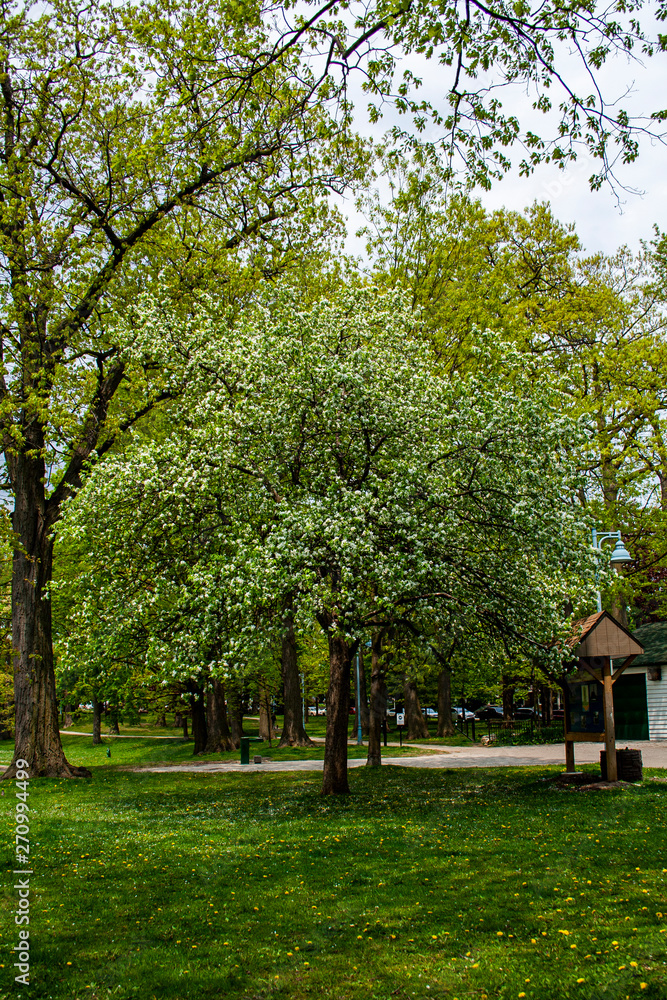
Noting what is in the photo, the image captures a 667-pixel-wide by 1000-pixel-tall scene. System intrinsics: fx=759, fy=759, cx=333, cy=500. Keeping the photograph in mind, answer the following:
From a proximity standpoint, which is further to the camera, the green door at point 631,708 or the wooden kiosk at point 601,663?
the green door at point 631,708

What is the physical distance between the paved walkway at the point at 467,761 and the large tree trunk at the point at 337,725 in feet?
24.6

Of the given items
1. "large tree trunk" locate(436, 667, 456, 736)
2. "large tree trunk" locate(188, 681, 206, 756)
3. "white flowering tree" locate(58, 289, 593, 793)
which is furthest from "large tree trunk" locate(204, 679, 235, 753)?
"white flowering tree" locate(58, 289, 593, 793)

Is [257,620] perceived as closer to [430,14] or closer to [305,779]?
[305,779]

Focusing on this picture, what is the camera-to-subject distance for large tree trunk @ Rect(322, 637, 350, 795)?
607 inches

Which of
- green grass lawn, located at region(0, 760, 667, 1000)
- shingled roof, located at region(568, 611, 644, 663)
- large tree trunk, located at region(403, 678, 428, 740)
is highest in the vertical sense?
shingled roof, located at region(568, 611, 644, 663)

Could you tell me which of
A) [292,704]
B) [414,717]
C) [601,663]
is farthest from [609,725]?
[414,717]

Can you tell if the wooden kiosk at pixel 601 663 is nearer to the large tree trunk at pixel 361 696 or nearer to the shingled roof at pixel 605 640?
the shingled roof at pixel 605 640

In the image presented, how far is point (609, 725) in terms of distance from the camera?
1523 centimetres

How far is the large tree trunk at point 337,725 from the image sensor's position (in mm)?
15430

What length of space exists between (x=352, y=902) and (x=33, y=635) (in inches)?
527

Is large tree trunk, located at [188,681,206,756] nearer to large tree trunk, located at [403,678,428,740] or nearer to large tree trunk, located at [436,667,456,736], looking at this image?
large tree trunk, located at [403,678,428,740]

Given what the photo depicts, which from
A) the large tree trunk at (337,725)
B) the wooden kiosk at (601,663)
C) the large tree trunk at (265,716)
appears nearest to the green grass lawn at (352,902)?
the large tree trunk at (337,725)

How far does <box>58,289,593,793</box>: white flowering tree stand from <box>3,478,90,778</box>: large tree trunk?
526 centimetres

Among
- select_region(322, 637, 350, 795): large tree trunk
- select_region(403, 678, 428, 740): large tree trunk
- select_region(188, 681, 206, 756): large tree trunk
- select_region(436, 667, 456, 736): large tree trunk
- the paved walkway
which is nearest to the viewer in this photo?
select_region(322, 637, 350, 795): large tree trunk
